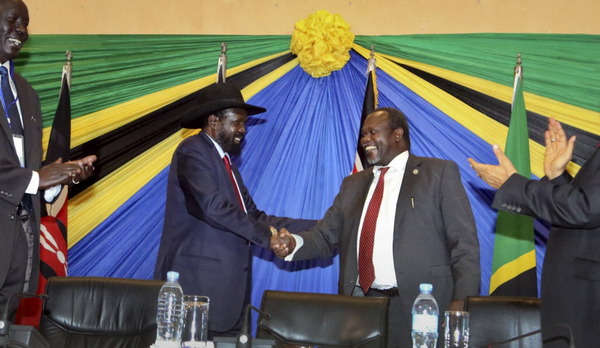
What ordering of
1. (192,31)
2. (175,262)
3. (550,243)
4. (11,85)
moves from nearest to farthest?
(550,243) → (11,85) → (175,262) → (192,31)

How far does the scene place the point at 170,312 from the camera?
3008 millimetres

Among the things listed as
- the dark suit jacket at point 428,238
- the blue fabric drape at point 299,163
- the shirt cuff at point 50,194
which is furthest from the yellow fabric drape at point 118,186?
the dark suit jacket at point 428,238

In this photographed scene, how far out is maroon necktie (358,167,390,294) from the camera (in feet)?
13.7

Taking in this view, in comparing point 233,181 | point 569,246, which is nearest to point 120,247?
point 233,181

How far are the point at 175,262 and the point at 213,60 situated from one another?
1.78m

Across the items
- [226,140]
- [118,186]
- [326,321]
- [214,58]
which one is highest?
[214,58]

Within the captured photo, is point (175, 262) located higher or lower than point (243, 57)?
lower

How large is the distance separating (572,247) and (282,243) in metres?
1.88

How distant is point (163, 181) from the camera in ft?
17.9

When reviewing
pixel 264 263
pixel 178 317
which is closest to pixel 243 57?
pixel 264 263

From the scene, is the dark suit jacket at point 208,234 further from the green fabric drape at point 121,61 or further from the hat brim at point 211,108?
the green fabric drape at point 121,61

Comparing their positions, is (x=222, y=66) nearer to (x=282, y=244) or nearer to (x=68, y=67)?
(x=68, y=67)

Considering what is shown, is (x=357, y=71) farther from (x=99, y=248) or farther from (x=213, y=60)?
(x=99, y=248)

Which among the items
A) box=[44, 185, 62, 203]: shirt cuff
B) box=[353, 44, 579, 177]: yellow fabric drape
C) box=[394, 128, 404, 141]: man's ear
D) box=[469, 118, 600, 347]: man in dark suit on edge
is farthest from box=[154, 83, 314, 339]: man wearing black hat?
box=[469, 118, 600, 347]: man in dark suit on edge
